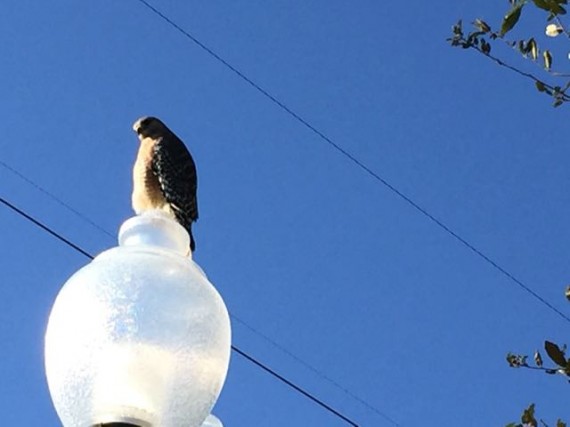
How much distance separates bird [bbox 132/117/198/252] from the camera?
277 cm

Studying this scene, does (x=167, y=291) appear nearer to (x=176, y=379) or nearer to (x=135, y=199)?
(x=176, y=379)

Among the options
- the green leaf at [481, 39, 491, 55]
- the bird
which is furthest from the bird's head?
the green leaf at [481, 39, 491, 55]

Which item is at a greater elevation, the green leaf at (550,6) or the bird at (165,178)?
the green leaf at (550,6)

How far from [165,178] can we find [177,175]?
0.15 ft

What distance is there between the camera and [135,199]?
2.87 meters

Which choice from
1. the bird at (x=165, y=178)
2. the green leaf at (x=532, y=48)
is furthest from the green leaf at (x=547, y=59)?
the bird at (x=165, y=178)

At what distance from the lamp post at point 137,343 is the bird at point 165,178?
0.76 meters

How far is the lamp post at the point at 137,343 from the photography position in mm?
1668

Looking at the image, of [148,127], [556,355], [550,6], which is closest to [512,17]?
[550,6]

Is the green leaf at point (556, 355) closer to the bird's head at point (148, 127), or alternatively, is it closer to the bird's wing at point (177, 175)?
the bird's wing at point (177, 175)

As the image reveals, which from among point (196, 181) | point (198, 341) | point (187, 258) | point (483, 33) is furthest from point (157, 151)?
point (198, 341)

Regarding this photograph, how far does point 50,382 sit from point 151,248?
0.28 meters

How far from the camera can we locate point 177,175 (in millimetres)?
2879

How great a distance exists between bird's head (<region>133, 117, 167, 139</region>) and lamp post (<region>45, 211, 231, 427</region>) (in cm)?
133
